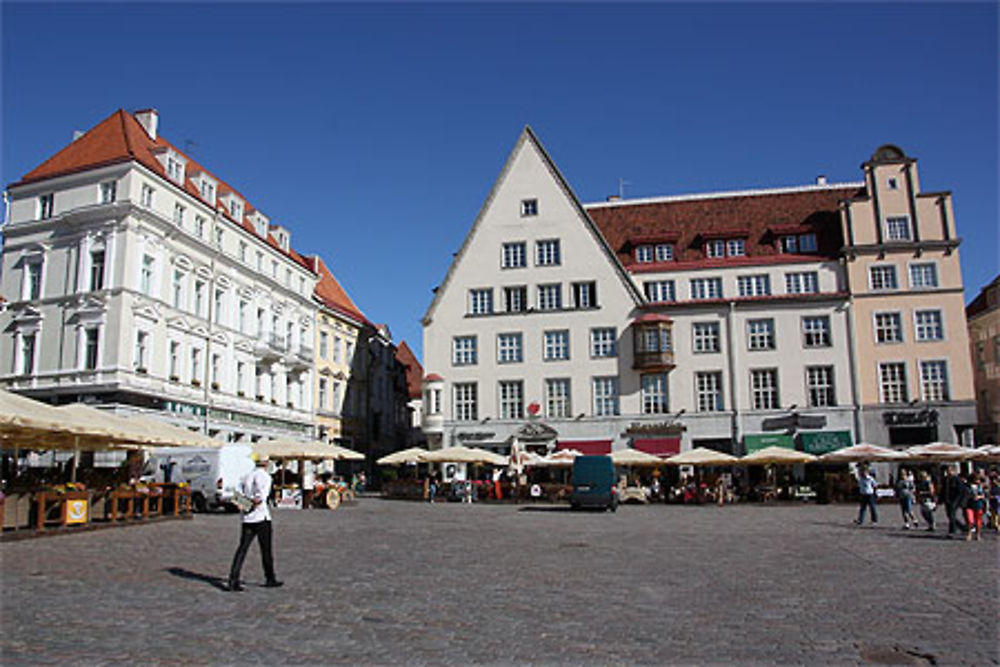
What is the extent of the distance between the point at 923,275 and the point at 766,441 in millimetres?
12821

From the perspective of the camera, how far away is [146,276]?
4031cm

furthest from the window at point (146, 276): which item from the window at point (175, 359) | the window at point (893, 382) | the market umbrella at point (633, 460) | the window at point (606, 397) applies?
the window at point (893, 382)

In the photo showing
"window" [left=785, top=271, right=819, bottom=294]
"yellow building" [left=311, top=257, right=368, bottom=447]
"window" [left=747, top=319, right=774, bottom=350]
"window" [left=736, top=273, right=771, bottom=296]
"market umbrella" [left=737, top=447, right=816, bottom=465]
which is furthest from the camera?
"yellow building" [left=311, top=257, right=368, bottom=447]

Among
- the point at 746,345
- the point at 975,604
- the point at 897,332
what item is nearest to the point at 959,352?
the point at 897,332

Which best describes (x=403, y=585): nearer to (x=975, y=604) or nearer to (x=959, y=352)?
(x=975, y=604)

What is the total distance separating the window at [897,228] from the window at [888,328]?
442cm

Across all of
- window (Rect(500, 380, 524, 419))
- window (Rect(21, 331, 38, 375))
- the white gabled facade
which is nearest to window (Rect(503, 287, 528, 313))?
the white gabled facade

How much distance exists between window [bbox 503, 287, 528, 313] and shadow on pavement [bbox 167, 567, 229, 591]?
123 feet

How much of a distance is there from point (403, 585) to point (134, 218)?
32636 millimetres

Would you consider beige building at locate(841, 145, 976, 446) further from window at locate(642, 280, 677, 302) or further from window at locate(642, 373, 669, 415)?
window at locate(642, 373, 669, 415)

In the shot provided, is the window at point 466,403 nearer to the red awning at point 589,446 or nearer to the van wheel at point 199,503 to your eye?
the red awning at point 589,446

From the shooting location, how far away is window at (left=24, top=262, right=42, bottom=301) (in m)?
40.7

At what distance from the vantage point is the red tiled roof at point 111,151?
40.2m

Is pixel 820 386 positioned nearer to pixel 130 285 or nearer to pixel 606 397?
pixel 606 397
